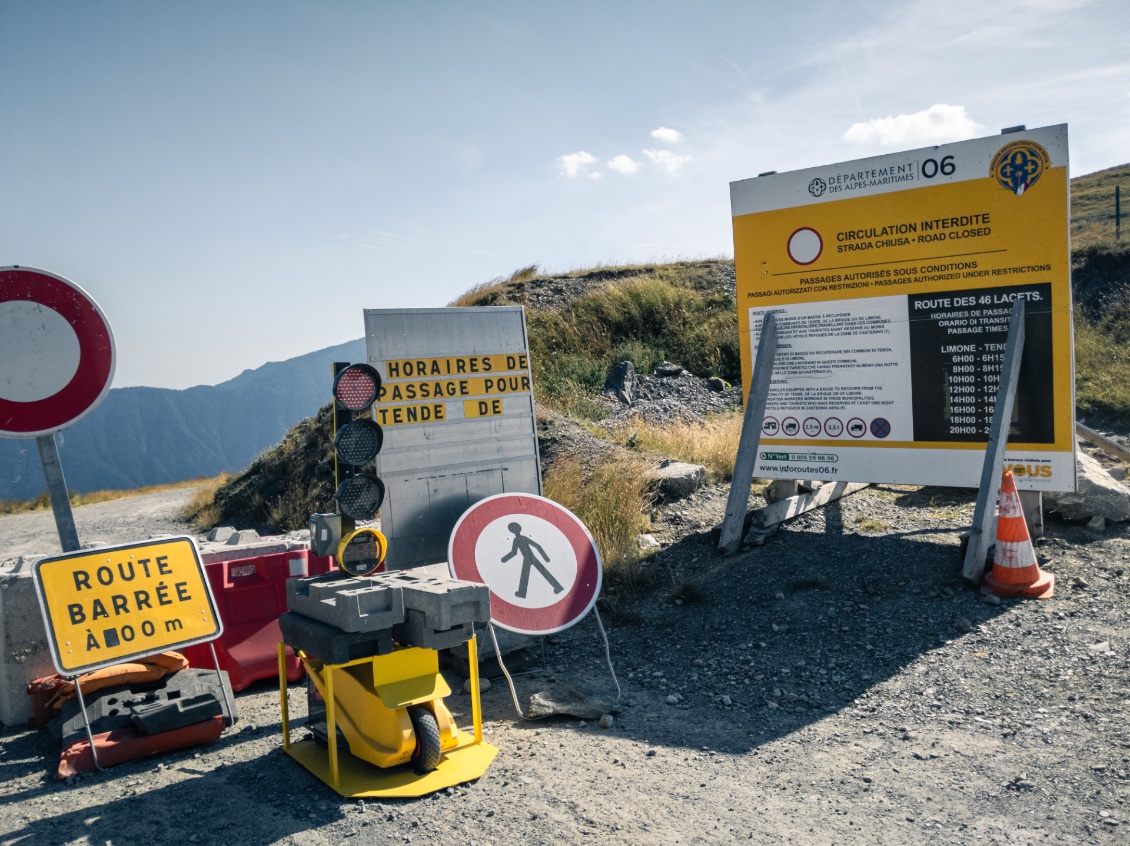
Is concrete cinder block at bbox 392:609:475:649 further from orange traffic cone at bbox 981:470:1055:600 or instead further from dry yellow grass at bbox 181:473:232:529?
dry yellow grass at bbox 181:473:232:529

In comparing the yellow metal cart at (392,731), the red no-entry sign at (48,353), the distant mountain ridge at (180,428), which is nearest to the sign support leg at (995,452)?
the yellow metal cart at (392,731)

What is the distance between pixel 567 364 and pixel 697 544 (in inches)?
400

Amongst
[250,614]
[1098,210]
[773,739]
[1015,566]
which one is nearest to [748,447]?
[1015,566]

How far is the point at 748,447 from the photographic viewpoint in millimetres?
7406

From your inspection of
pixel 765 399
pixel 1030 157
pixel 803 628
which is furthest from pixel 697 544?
pixel 1030 157

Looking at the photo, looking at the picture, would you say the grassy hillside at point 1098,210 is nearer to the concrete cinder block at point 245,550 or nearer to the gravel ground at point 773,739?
the gravel ground at point 773,739

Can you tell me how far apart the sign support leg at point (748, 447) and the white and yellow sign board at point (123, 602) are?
14.4ft

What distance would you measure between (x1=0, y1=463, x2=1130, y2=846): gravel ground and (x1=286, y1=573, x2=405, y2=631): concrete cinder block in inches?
31.0

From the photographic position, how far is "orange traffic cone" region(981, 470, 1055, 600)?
596cm

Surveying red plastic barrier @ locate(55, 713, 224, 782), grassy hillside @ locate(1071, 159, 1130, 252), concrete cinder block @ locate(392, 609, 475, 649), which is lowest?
red plastic barrier @ locate(55, 713, 224, 782)

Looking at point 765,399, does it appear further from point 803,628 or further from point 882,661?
point 882,661

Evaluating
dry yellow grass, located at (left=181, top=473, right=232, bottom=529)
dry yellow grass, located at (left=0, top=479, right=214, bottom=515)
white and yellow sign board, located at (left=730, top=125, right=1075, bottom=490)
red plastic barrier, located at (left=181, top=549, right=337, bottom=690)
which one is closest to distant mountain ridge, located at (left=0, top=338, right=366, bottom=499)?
dry yellow grass, located at (left=0, top=479, right=214, bottom=515)

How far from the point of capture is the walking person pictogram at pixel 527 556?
5.20 metres

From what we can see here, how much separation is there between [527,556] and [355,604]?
1.71 metres
